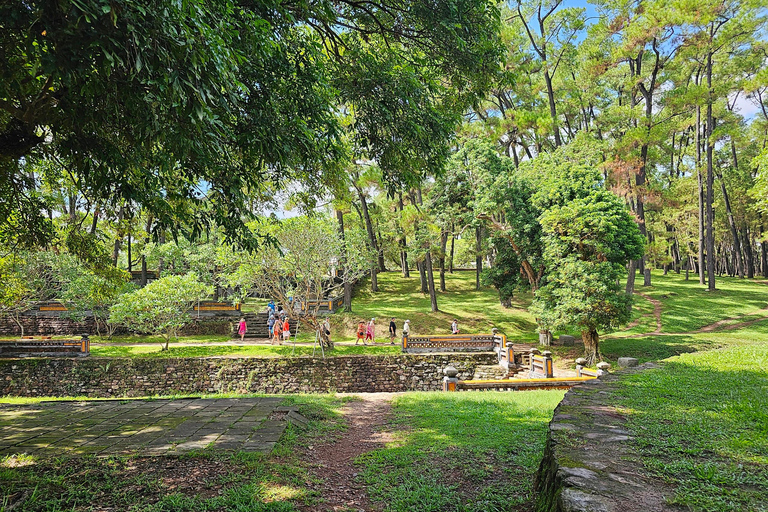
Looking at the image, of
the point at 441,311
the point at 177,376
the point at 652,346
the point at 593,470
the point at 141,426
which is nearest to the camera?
the point at 593,470

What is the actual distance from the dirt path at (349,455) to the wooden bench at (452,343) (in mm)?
7994

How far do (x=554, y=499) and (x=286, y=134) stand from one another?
4.31 metres

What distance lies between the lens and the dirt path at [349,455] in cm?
401

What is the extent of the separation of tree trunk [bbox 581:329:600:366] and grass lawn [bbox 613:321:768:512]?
9.47 meters

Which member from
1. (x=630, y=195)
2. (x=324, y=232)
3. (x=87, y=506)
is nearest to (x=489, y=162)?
(x=324, y=232)

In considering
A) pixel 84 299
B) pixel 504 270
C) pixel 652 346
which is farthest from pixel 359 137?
pixel 84 299

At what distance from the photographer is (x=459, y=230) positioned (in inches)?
847

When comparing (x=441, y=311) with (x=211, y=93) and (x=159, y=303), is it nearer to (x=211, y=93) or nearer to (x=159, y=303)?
(x=159, y=303)

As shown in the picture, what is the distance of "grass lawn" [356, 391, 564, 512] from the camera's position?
3.81 metres

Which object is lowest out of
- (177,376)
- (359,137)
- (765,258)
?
(177,376)

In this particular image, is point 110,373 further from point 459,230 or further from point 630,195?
point 630,195

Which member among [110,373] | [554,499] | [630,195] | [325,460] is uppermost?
[630,195]

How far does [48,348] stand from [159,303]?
4.12 m

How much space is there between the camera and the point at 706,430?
3.51 metres
